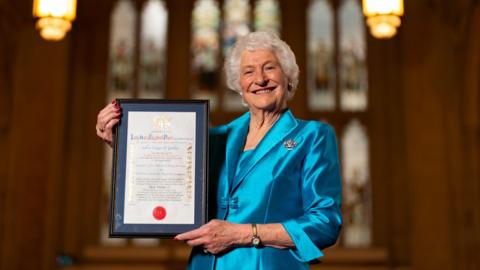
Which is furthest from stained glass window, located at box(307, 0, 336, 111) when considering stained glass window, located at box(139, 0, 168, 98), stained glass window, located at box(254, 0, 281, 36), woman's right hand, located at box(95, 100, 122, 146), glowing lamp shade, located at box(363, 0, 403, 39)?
woman's right hand, located at box(95, 100, 122, 146)

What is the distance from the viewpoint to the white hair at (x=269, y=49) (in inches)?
80.8

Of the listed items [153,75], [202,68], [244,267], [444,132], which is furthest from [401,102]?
[244,267]

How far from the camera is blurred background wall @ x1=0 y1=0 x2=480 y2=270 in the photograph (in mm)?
7027

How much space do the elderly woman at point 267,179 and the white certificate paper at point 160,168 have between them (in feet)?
0.24

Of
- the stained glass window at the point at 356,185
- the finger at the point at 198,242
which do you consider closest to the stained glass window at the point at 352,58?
the stained glass window at the point at 356,185

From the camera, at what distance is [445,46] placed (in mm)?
7324

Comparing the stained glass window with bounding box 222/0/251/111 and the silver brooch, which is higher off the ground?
the stained glass window with bounding box 222/0/251/111

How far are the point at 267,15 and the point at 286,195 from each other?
6.52 m

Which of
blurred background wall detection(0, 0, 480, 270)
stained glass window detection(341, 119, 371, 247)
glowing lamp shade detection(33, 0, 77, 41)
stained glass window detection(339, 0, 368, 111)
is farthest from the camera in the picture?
stained glass window detection(339, 0, 368, 111)

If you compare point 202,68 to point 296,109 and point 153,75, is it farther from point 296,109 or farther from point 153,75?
point 296,109

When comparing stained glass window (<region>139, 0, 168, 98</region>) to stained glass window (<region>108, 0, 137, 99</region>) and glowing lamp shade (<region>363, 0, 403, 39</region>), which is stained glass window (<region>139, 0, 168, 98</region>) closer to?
stained glass window (<region>108, 0, 137, 99</region>)

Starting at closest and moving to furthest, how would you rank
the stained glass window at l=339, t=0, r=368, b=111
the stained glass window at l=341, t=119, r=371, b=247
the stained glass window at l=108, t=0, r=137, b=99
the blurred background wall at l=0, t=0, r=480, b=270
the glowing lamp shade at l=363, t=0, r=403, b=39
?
the glowing lamp shade at l=363, t=0, r=403, b=39 → the blurred background wall at l=0, t=0, r=480, b=270 → the stained glass window at l=341, t=119, r=371, b=247 → the stained glass window at l=339, t=0, r=368, b=111 → the stained glass window at l=108, t=0, r=137, b=99

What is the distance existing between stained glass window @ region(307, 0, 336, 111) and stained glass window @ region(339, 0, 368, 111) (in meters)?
0.12

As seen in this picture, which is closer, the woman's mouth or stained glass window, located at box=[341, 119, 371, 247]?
the woman's mouth
